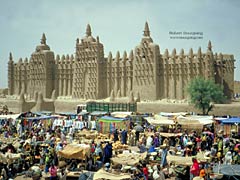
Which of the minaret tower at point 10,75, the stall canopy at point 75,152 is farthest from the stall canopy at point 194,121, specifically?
the minaret tower at point 10,75

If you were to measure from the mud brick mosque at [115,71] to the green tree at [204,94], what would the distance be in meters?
4.59

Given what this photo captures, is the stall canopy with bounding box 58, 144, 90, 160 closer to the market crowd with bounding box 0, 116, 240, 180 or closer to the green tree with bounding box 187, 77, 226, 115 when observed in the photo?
the market crowd with bounding box 0, 116, 240, 180

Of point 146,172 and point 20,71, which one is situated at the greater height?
point 20,71

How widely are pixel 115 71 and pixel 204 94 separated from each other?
17748mm

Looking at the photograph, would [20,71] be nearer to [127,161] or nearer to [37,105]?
[37,105]

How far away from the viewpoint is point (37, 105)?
55.7 metres

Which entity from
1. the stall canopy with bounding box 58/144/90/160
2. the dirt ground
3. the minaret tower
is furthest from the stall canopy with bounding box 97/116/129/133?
the minaret tower

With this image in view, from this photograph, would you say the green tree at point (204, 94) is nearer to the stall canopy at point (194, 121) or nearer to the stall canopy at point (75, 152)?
the stall canopy at point (194, 121)

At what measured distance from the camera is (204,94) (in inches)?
1734

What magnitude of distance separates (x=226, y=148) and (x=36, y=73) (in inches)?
2085

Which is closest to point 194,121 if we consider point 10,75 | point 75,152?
point 75,152

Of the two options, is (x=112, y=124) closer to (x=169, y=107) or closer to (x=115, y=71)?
(x=169, y=107)

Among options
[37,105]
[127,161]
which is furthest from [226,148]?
[37,105]

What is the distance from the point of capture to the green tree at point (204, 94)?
4350cm
